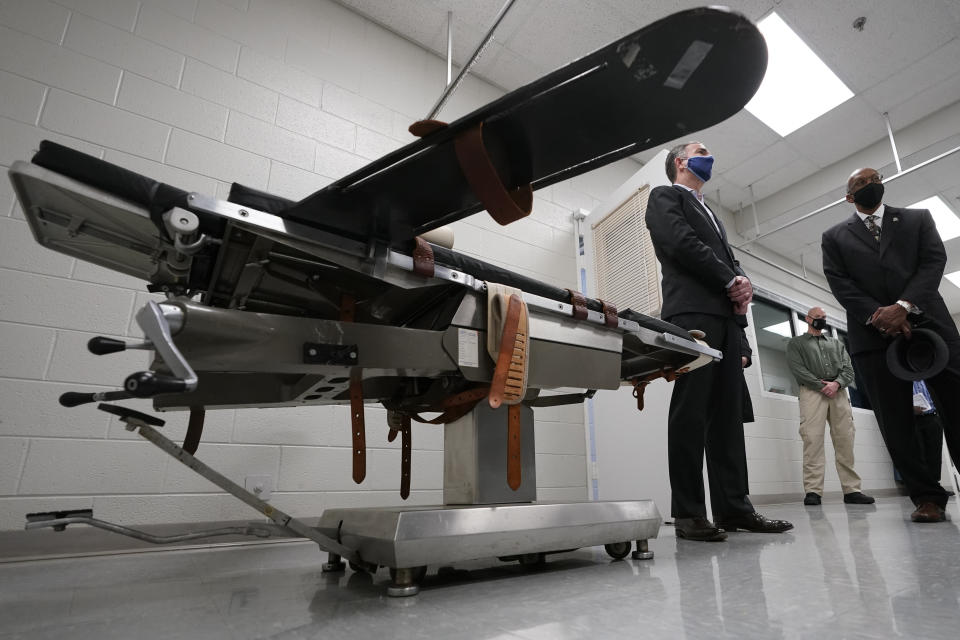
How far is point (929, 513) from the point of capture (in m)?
1.66

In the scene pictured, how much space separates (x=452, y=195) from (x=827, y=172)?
183 inches

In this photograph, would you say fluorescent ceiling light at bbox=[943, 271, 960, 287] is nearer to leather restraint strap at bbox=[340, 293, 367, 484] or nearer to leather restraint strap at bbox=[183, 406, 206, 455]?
leather restraint strap at bbox=[340, 293, 367, 484]

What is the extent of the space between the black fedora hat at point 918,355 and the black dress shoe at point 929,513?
0.44 meters

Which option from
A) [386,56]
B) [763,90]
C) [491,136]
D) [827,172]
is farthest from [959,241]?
[491,136]

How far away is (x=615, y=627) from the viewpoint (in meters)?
0.61

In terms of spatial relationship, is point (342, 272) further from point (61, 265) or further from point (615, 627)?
point (61, 265)

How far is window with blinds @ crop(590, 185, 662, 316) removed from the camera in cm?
260

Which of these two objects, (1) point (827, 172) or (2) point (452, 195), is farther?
(1) point (827, 172)

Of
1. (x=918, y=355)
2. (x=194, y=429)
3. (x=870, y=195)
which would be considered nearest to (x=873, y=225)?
(x=870, y=195)

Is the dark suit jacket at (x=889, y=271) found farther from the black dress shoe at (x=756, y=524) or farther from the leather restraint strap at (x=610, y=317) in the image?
the leather restraint strap at (x=610, y=317)

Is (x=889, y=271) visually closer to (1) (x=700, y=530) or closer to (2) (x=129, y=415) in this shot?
(1) (x=700, y=530)

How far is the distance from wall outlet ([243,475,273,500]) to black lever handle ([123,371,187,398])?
1.38 m

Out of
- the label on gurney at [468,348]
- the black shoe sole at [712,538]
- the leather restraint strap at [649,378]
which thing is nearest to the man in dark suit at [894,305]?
the black shoe sole at [712,538]

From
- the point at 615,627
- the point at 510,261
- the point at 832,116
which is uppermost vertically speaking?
the point at 832,116
